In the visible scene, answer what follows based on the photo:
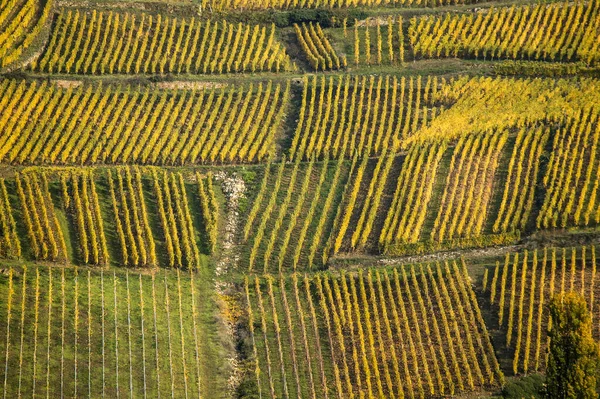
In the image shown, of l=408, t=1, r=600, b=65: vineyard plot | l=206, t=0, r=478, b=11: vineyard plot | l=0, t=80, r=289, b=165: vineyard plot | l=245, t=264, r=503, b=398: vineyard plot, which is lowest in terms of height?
l=245, t=264, r=503, b=398: vineyard plot

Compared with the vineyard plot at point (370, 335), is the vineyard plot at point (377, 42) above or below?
above

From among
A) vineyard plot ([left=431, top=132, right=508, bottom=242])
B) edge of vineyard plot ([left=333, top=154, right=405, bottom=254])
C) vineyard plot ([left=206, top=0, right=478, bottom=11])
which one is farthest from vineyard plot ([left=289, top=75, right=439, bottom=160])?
vineyard plot ([left=206, top=0, right=478, bottom=11])

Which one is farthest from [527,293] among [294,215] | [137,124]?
[137,124]

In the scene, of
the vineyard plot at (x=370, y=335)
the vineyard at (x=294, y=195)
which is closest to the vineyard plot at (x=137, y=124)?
the vineyard at (x=294, y=195)

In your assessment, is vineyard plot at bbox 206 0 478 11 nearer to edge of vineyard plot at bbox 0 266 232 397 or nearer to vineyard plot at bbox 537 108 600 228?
vineyard plot at bbox 537 108 600 228

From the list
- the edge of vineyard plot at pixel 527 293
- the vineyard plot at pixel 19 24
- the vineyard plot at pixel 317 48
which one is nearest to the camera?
the edge of vineyard plot at pixel 527 293

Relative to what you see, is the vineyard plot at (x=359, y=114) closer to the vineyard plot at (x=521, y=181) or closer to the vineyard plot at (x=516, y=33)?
the vineyard plot at (x=516, y=33)
